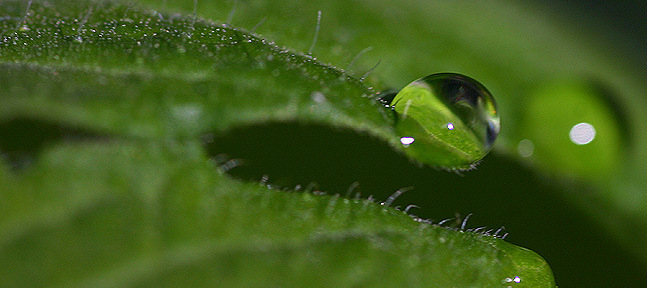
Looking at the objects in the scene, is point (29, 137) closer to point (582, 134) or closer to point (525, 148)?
point (525, 148)

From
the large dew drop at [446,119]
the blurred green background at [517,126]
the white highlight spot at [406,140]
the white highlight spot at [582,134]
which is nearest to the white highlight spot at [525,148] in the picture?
the blurred green background at [517,126]

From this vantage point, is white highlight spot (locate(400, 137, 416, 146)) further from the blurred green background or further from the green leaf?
the blurred green background

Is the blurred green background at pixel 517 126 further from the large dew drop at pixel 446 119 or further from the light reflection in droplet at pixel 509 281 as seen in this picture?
the light reflection in droplet at pixel 509 281

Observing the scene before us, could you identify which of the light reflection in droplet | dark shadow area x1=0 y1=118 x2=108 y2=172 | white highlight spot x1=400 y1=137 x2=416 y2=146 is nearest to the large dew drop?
white highlight spot x1=400 y1=137 x2=416 y2=146

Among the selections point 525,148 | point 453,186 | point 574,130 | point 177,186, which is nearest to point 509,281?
point 177,186

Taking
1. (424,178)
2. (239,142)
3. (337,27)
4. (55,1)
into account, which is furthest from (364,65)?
(55,1)

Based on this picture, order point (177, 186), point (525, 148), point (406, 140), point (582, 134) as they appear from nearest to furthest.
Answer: point (177, 186), point (406, 140), point (525, 148), point (582, 134)
